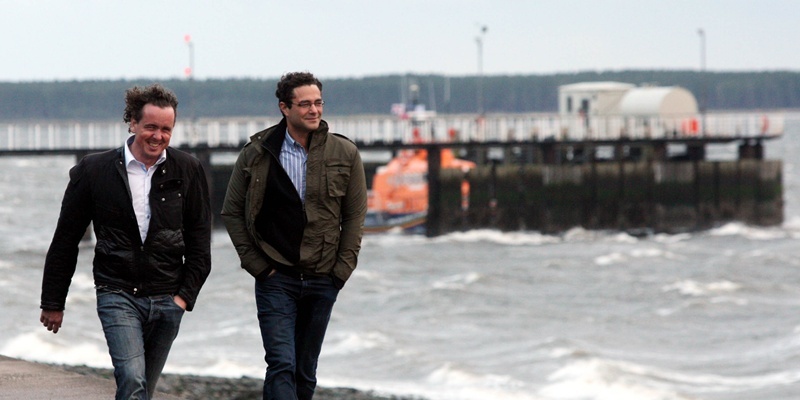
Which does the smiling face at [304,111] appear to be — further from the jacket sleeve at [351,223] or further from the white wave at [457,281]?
the white wave at [457,281]

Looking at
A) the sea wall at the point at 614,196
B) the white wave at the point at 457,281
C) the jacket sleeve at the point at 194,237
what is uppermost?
the jacket sleeve at the point at 194,237

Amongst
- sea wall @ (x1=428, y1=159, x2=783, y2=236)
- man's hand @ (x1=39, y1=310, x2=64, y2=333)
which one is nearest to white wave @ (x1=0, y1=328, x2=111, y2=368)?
man's hand @ (x1=39, y1=310, x2=64, y2=333)

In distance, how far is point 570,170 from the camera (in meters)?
49.8

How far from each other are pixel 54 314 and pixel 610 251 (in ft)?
124

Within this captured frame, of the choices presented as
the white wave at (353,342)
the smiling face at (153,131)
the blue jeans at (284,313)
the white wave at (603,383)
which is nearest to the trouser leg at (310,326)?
the blue jeans at (284,313)

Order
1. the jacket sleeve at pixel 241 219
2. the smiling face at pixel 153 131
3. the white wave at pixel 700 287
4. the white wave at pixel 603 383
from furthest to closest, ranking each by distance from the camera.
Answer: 1. the white wave at pixel 700 287
2. the white wave at pixel 603 383
3. the jacket sleeve at pixel 241 219
4. the smiling face at pixel 153 131

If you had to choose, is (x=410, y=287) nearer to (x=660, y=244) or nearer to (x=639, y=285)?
(x=639, y=285)

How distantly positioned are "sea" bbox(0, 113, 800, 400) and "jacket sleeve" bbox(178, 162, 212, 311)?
1129 cm

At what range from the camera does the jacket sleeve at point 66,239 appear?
6125 mm

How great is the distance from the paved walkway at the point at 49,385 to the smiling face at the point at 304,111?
99.2 inches

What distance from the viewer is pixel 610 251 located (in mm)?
43438

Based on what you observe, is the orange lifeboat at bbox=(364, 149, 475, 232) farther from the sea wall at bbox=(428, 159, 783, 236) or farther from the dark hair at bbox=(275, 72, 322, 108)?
the dark hair at bbox=(275, 72, 322, 108)

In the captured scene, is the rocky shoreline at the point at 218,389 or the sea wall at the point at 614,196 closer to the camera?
the rocky shoreline at the point at 218,389

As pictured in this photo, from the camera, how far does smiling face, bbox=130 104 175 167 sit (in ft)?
19.8
